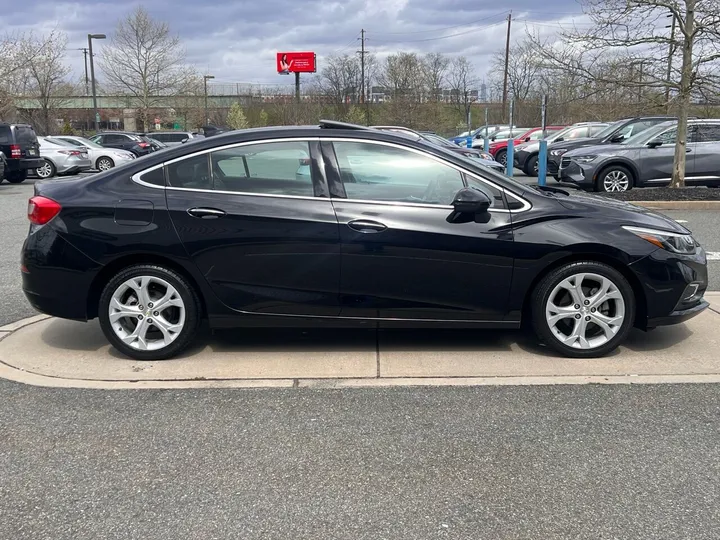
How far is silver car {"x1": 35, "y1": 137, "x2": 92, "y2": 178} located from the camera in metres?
21.5

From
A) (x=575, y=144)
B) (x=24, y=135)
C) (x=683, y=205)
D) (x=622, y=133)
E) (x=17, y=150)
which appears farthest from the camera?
(x=24, y=135)

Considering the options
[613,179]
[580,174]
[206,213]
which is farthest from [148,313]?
[613,179]

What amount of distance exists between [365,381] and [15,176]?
18.9 metres

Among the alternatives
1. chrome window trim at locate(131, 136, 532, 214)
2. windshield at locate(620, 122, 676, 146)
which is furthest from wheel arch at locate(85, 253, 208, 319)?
windshield at locate(620, 122, 676, 146)

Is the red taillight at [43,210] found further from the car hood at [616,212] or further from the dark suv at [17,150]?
the dark suv at [17,150]

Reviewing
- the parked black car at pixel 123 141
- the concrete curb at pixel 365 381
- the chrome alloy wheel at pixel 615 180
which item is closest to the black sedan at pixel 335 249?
the concrete curb at pixel 365 381

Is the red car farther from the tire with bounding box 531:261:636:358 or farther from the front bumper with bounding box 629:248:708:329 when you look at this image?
the tire with bounding box 531:261:636:358

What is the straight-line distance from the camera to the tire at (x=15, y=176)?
63.6 ft

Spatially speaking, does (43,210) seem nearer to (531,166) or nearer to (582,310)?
(582,310)

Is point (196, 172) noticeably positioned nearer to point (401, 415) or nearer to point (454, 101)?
point (401, 415)

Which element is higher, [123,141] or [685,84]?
[685,84]

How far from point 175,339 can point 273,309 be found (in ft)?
2.33

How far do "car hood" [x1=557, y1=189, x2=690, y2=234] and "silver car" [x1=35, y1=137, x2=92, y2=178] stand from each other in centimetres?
2049

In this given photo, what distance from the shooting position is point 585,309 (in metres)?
4.45
